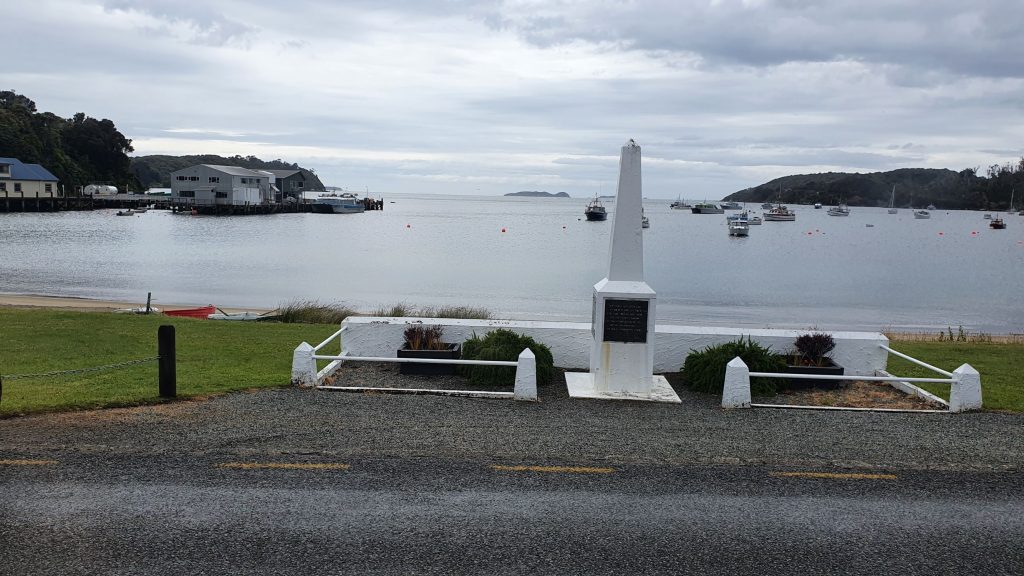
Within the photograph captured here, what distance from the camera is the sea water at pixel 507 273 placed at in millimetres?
39750

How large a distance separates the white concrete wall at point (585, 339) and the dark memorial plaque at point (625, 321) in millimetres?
1924

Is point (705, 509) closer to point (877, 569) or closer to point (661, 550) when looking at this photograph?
point (661, 550)

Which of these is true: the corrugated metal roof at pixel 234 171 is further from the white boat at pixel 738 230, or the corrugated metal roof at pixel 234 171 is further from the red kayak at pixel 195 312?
the red kayak at pixel 195 312

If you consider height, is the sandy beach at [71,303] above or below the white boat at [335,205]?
below

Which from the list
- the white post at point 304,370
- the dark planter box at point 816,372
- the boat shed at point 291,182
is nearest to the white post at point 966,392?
the dark planter box at point 816,372

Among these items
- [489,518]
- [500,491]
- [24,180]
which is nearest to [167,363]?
[500,491]

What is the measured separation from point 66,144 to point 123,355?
135m

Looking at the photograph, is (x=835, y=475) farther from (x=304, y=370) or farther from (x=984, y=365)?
(x=984, y=365)

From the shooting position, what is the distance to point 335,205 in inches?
5659

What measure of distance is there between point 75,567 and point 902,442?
27.9 ft

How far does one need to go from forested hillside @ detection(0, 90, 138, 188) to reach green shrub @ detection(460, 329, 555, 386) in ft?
410

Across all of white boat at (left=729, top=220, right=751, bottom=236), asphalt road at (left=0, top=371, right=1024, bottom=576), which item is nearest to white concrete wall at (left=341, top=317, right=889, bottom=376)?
asphalt road at (left=0, top=371, right=1024, bottom=576)

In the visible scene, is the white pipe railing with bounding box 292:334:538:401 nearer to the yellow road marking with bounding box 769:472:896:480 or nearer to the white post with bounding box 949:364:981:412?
the yellow road marking with bounding box 769:472:896:480

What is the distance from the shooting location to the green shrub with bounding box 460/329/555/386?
12.0 metres
